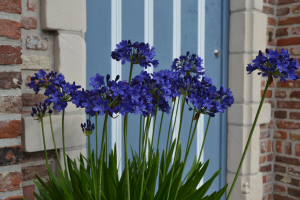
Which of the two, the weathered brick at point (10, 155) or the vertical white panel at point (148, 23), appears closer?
the weathered brick at point (10, 155)

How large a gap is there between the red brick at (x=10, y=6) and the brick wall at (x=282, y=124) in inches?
77.5

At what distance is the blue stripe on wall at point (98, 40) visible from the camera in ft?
5.09

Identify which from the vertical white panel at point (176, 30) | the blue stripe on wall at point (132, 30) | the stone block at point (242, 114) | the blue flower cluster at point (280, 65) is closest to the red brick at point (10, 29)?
the blue stripe on wall at point (132, 30)

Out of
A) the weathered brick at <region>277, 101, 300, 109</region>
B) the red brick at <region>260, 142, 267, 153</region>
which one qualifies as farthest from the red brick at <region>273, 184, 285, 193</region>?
the weathered brick at <region>277, 101, 300, 109</region>

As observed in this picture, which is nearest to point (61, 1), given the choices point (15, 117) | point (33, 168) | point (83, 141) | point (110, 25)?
point (110, 25)

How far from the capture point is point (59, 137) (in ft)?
4.29

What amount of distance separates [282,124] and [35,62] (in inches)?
83.1

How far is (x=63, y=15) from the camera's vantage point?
132cm

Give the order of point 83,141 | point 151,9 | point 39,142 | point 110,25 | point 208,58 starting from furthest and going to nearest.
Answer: point 208,58 → point 151,9 → point 110,25 → point 83,141 → point 39,142

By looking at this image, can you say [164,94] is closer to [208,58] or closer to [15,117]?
[15,117]

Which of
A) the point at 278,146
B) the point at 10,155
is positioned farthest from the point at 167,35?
the point at 278,146

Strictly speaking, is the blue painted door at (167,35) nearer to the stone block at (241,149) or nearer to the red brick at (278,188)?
the stone block at (241,149)

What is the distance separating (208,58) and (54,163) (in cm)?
139

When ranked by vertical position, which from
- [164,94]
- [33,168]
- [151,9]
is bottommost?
[33,168]
